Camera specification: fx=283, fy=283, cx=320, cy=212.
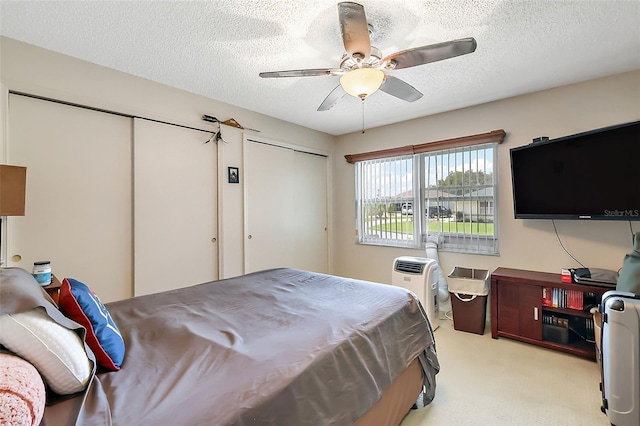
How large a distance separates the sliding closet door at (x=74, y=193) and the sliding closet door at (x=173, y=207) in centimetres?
10

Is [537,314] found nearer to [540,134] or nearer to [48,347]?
[540,134]

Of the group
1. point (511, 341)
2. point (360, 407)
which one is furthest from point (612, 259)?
point (360, 407)

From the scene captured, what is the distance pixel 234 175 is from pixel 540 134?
3.35 meters

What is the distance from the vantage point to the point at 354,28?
4.87 feet

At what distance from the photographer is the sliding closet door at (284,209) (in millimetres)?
3555

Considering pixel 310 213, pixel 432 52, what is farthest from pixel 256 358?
pixel 310 213

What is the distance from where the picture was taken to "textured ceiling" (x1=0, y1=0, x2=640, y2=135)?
5.59 feet

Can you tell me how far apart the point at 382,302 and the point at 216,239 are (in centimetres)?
212

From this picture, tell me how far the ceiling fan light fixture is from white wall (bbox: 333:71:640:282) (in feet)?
6.94

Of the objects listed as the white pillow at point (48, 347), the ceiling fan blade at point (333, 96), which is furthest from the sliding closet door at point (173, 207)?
the white pillow at point (48, 347)

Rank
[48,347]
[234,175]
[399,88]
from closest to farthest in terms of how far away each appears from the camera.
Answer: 1. [48,347]
2. [399,88]
3. [234,175]

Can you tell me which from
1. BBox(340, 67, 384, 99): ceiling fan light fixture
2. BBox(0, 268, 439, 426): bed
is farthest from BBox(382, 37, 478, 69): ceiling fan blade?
BBox(0, 268, 439, 426): bed

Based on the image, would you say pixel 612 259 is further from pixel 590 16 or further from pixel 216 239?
pixel 216 239

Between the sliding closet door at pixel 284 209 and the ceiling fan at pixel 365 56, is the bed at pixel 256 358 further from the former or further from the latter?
the sliding closet door at pixel 284 209
